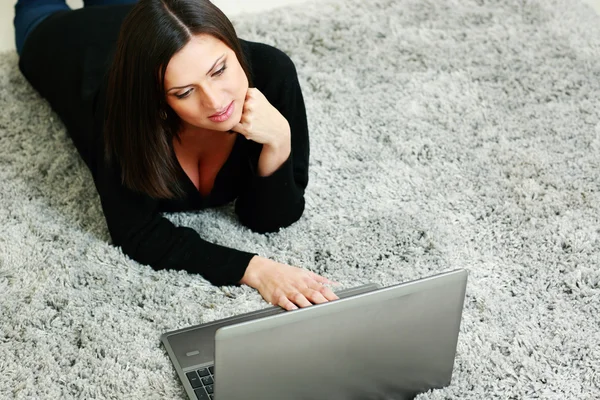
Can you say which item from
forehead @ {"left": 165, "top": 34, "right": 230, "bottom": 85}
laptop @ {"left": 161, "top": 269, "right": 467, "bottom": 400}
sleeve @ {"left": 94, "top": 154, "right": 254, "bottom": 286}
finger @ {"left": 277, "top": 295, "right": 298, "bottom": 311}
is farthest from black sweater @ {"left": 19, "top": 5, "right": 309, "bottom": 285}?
laptop @ {"left": 161, "top": 269, "right": 467, "bottom": 400}

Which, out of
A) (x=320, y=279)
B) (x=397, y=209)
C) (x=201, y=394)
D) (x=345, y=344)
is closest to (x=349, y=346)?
(x=345, y=344)

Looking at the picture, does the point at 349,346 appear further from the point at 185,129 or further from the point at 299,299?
the point at 185,129

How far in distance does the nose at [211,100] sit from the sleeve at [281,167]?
0.24 m

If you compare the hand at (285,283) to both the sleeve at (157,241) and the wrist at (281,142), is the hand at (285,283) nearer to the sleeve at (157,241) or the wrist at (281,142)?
the sleeve at (157,241)

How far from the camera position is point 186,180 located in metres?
1.51

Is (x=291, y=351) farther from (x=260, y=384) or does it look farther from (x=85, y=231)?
(x=85, y=231)

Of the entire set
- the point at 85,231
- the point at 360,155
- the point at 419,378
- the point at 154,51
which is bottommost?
the point at 85,231

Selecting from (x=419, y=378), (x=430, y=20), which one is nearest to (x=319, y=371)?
(x=419, y=378)

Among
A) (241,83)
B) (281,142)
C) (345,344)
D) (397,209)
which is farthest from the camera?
(397,209)

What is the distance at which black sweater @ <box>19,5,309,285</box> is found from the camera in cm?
146

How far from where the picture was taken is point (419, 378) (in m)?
1.17

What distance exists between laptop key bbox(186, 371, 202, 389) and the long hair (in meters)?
0.34

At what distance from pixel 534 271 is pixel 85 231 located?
87 centimetres

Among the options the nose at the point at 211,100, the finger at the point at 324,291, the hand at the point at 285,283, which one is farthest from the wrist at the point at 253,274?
the nose at the point at 211,100
